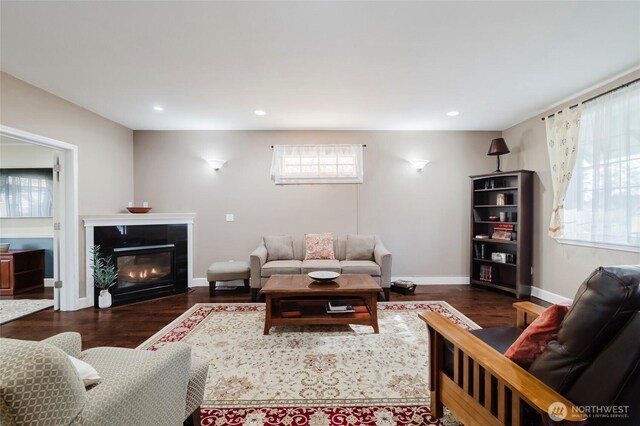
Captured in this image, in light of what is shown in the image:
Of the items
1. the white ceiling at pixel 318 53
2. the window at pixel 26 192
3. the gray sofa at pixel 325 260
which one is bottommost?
the gray sofa at pixel 325 260

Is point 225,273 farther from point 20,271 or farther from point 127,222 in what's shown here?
point 20,271

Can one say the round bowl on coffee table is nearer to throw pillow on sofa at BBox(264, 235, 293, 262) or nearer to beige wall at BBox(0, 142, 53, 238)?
throw pillow on sofa at BBox(264, 235, 293, 262)

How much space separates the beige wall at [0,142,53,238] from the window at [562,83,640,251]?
7571 millimetres

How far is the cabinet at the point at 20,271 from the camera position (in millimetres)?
4020

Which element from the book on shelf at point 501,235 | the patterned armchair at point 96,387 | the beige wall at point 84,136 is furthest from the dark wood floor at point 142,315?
the patterned armchair at point 96,387

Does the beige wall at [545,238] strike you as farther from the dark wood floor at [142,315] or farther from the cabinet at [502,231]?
the dark wood floor at [142,315]

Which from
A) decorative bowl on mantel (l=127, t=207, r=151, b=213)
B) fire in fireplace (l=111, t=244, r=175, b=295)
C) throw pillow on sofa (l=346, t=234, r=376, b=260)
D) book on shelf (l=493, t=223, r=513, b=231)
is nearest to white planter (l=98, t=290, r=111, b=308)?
fire in fireplace (l=111, t=244, r=175, b=295)

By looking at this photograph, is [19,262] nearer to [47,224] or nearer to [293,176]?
[47,224]

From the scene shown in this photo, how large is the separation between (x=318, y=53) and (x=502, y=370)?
246 centimetres

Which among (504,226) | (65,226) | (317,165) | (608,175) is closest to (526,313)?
(608,175)

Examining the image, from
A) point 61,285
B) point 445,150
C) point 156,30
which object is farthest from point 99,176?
point 445,150

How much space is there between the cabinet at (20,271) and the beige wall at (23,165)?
15.8 inches

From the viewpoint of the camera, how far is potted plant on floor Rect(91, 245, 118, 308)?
352 centimetres

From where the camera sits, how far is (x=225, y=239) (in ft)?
14.9
